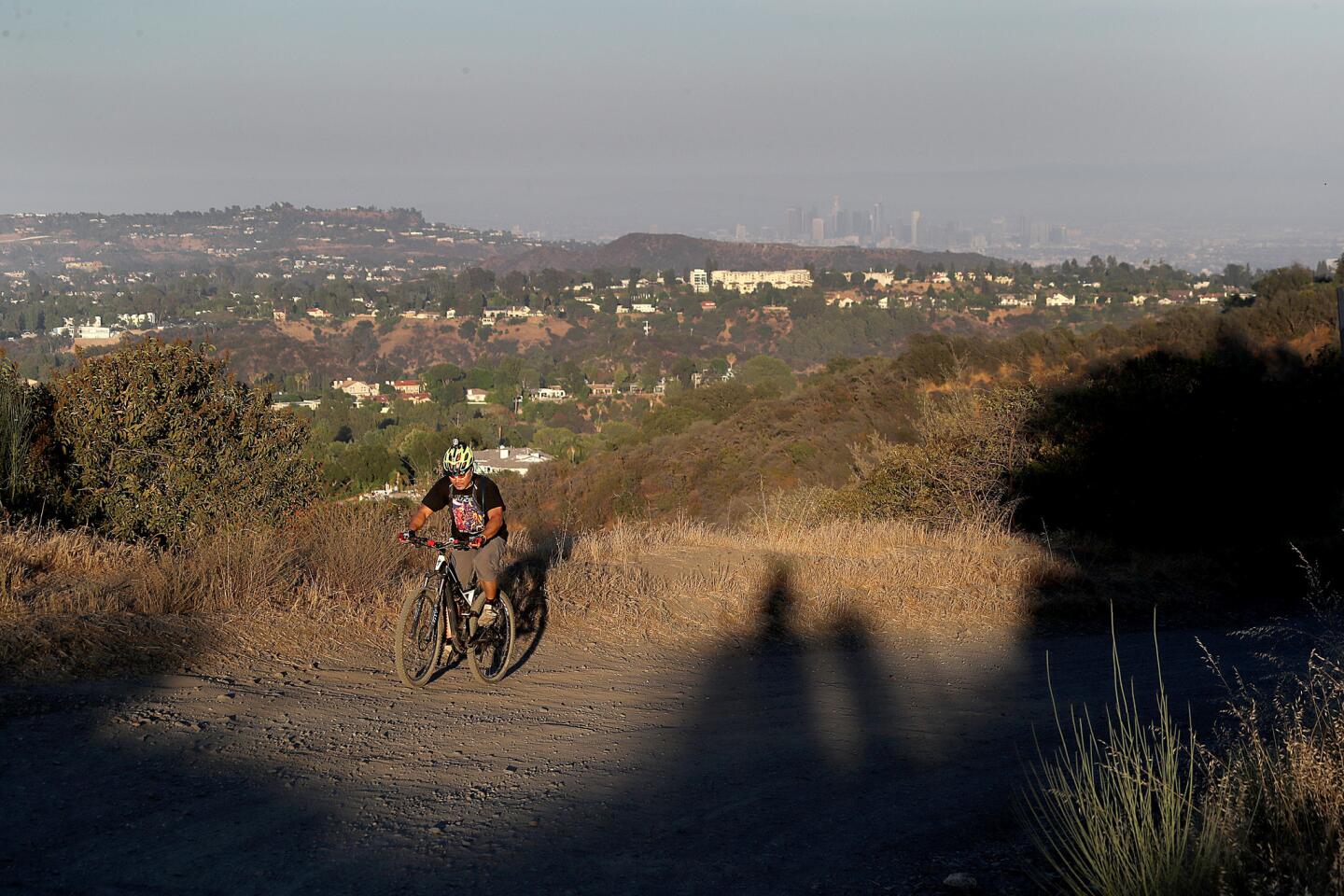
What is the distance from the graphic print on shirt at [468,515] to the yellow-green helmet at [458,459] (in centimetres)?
18

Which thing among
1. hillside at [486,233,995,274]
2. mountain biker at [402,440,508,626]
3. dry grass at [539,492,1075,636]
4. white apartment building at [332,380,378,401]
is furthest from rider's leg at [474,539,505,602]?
hillside at [486,233,995,274]

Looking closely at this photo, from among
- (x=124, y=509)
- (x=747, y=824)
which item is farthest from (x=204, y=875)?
(x=124, y=509)

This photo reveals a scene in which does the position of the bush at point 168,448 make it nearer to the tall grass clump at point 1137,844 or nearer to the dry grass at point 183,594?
the dry grass at point 183,594

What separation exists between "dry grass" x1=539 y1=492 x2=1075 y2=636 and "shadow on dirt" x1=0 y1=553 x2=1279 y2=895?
212cm

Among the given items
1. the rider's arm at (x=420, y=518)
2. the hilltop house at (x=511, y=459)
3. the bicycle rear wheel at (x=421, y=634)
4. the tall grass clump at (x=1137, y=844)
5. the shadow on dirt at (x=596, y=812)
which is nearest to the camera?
the tall grass clump at (x=1137, y=844)

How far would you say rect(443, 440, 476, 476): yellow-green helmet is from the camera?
6.91 meters

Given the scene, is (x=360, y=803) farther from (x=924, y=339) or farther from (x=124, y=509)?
(x=924, y=339)

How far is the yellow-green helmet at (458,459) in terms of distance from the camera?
Result: 22.7 ft

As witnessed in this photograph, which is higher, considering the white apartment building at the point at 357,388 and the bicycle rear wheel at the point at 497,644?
the bicycle rear wheel at the point at 497,644

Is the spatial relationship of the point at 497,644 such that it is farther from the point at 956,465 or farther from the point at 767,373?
the point at 767,373

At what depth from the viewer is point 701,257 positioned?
562ft

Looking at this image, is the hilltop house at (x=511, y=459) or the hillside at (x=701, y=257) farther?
the hillside at (x=701, y=257)

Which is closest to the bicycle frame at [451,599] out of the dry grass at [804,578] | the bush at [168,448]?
the dry grass at [804,578]

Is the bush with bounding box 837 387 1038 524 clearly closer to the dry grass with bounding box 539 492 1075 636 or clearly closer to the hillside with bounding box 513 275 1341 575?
the hillside with bounding box 513 275 1341 575
